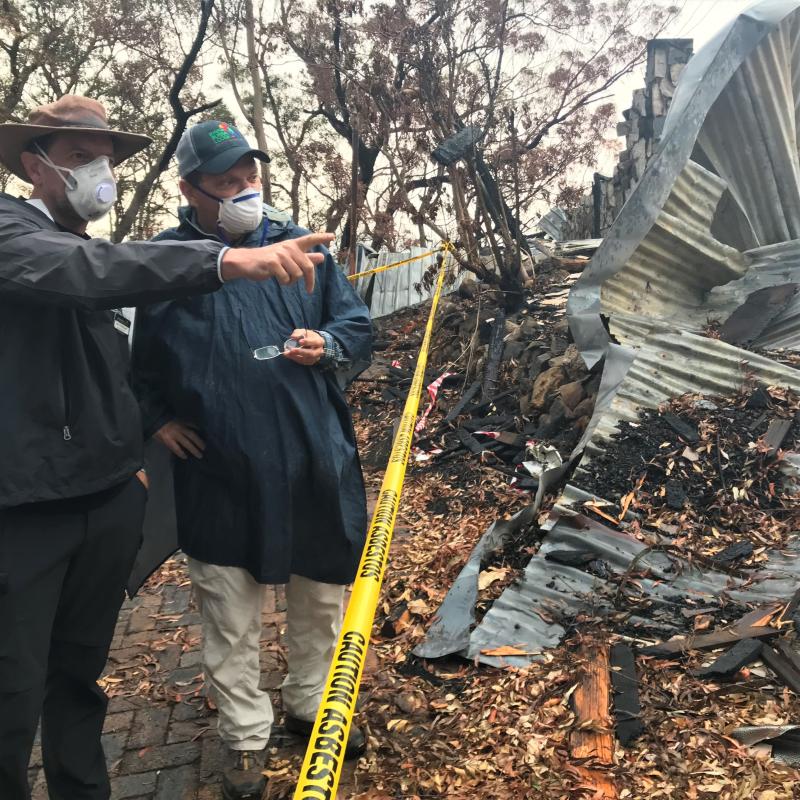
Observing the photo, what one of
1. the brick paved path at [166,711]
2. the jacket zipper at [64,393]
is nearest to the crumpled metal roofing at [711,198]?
the brick paved path at [166,711]

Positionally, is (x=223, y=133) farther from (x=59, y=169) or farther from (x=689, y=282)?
(x=689, y=282)

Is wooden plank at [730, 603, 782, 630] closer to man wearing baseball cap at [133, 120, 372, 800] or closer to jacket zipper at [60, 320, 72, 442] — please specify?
man wearing baseball cap at [133, 120, 372, 800]

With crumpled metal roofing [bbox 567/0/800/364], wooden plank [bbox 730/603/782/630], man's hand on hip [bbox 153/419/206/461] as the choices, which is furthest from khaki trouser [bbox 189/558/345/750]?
crumpled metal roofing [bbox 567/0/800/364]

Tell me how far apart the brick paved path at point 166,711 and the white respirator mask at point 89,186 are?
2.28 metres

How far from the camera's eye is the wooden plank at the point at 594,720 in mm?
2521

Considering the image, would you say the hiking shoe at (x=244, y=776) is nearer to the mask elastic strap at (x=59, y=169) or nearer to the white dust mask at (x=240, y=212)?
the white dust mask at (x=240, y=212)

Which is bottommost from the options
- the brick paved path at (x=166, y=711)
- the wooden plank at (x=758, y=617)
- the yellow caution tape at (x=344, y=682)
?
the brick paved path at (x=166, y=711)

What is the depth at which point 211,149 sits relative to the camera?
2.41 meters

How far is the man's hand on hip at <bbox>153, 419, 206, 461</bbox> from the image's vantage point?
2469 millimetres

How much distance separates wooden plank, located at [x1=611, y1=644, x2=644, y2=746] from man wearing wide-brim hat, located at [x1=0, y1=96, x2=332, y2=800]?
78.0 inches

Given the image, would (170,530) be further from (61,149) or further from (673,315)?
(673,315)

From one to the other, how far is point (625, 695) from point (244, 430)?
196 cm

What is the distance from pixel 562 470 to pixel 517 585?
1406 mm

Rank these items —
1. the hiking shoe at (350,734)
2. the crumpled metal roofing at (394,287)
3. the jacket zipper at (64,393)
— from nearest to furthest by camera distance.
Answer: the jacket zipper at (64,393), the hiking shoe at (350,734), the crumpled metal roofing at (394,287)
